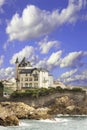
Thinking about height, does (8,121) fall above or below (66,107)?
below

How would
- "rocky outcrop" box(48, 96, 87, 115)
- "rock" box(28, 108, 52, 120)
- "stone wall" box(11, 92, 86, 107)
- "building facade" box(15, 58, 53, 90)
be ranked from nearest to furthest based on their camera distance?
"rock" box(28, 108, 52, 120) → "rocky outcrop" box(48, 96, 87, 115) → "stone wall" box(11, 92, 86, 107) → "building facade" box(15, 58, 53, 90)

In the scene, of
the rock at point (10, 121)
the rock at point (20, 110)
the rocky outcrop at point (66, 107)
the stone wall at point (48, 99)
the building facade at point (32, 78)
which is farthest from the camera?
the building facade at point (32, 78)

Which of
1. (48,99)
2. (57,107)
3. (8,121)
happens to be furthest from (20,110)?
(48,99)

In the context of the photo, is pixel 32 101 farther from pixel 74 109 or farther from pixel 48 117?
pixel 48 117

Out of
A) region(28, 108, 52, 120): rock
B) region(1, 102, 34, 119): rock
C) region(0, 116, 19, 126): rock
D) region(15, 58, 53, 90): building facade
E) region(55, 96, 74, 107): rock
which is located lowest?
region(0, 116, 19, 126): rock

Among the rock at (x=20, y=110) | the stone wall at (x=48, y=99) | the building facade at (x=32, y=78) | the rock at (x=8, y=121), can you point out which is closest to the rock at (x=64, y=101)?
the stone wall at (x=48, y=99)

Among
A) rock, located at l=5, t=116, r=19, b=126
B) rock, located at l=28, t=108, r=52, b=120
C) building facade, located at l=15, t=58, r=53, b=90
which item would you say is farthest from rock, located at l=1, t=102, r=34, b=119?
building facade, located at l=15, t=58, r=53, b=90

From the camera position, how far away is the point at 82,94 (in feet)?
380

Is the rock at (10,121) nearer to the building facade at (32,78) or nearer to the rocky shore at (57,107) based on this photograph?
the rocky shore at (57,107)

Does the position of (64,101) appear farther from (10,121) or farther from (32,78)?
(10,121)

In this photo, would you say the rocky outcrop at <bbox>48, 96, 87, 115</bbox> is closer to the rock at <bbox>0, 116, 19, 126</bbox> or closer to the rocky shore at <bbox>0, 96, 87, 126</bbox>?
the rocky shore at <bbox>0, 96, 87, 126</bbox>

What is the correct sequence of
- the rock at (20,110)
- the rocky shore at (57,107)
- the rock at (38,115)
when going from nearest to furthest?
1. the rock at (38,115)
2. the rock at (20,110)
3. the rocky shore at (57,107)

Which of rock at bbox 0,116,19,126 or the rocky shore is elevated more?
the rocky shore

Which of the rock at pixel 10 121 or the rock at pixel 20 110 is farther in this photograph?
the rock at pixel 20 110
